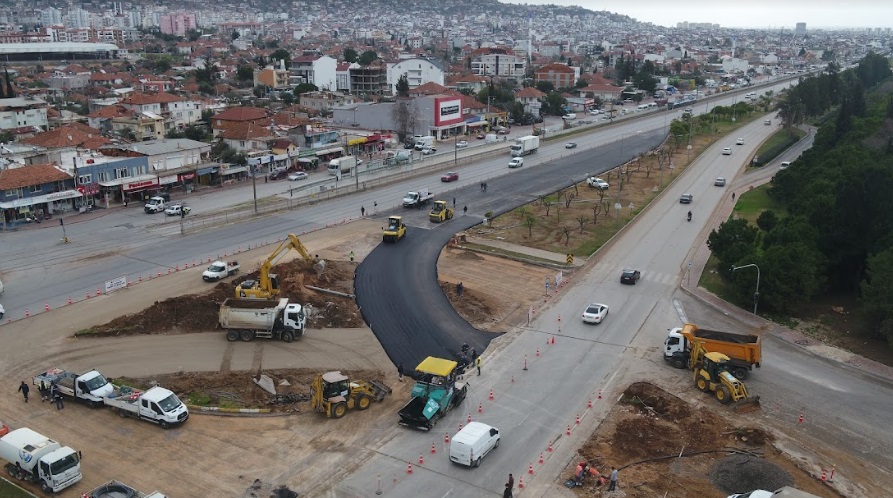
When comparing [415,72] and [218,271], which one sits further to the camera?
[415,72]

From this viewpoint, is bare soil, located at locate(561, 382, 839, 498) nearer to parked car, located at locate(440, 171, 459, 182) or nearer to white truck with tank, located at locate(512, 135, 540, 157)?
parked car, located at locate(440, 171, 459, 182)

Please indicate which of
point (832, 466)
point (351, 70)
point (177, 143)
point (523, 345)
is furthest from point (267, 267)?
Result: point (351, 70)

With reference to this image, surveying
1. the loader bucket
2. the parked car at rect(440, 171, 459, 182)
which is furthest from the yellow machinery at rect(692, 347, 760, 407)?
the parked car at rect(440, 171, 459, 182)

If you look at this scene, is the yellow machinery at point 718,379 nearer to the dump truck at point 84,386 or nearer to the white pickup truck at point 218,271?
the dump truck at point 84,386

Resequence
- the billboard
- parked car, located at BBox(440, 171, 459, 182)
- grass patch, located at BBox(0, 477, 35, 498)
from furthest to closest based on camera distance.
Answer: the billboard
parked car, located at BBox(440, 171, 459, 182)
grass patch, located at BBox(0, 477, 35, 498)

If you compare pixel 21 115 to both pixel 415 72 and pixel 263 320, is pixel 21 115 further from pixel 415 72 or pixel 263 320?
pixel 415 72

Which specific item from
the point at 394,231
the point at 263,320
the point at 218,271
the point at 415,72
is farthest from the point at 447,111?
the point at 263,320
